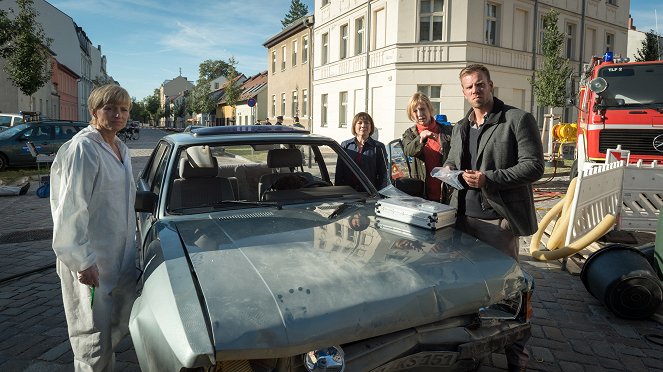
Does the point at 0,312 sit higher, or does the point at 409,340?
the point at 409,340

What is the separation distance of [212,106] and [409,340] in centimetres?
6022

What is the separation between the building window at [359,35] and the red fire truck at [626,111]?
14671 millimetres

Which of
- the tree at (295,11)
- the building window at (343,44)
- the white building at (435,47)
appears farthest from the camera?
the tree at (295,11)

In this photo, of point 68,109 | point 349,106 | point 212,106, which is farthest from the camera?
point 212,106

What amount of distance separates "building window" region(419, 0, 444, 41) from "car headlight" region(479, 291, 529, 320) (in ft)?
60.8

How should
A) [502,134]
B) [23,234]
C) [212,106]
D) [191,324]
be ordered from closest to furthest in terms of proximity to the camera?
[191,324]
[502,134]
[23,234]
[212,106]

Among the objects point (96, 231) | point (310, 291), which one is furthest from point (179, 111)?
point (310, 291)

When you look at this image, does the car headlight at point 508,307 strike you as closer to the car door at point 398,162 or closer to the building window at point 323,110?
the car door at point 398,162

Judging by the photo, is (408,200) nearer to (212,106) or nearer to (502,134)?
(502,134)

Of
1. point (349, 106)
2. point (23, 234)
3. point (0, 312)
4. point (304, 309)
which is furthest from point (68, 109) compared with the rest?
point (304, 309)

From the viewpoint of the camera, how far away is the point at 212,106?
5947 centimetres

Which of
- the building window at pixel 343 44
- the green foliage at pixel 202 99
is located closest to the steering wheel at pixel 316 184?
the building window at pixel 343 44

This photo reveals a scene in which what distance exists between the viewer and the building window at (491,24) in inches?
789

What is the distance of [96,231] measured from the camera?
2.60 meters
